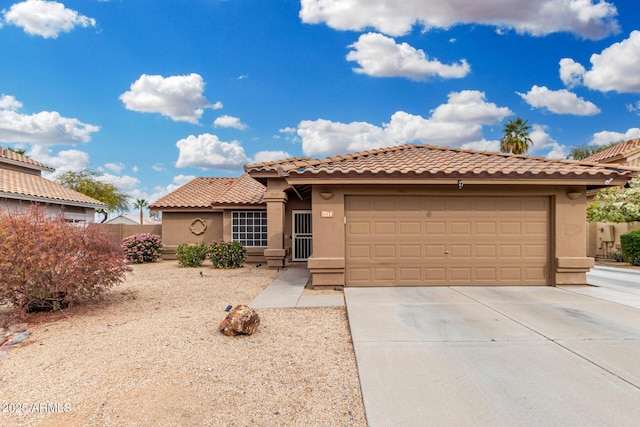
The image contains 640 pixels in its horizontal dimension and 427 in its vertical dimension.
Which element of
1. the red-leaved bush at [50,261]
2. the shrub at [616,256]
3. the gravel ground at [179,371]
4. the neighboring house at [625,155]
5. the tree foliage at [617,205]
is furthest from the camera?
the neighboring house at [625,155]

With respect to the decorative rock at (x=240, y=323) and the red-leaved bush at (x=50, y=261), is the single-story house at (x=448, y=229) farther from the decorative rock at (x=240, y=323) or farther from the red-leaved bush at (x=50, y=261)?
the red-leaved bush at (x=50, y=261)

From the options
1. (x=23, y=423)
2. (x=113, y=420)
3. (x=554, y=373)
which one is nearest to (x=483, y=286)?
(x=554, y=373)

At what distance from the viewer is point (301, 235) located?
15695 mm

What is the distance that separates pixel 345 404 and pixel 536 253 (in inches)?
314

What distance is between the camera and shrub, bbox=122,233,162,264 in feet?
55.1

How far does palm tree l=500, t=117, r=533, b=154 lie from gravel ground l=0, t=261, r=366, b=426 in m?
33.9

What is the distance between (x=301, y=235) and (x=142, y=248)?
7301 millimetres

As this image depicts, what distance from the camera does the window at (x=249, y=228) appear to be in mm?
16781

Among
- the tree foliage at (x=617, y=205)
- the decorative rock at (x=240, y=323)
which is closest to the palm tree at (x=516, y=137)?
the tree foliage at (x=617, y=205)

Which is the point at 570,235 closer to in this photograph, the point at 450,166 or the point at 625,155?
the point at 450,166

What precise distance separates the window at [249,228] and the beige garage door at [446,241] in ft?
25.7

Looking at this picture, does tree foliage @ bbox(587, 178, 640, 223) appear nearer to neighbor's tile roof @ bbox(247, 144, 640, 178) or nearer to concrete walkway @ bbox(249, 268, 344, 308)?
neighbor's tile roof @ bbox(247, 144, 640, 178)

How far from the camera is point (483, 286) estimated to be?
9602mm

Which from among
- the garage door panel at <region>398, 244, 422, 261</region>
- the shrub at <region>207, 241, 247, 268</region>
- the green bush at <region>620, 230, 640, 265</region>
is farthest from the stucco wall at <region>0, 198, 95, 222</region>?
the green bush at <region>620, 230, 640, 265</region>
